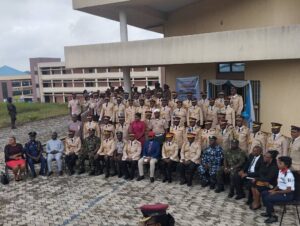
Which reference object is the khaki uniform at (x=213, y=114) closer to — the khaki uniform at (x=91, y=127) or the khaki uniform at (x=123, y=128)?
the khaki uniform at (x=123, y=128)

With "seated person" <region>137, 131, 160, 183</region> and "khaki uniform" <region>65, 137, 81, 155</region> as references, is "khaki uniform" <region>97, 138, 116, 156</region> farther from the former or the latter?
"seated person" <region>137, 131, 160, 183</region>

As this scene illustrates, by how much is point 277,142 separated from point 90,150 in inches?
195

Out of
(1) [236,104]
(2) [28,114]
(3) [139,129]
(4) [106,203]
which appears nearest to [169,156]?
(3) [139,129]

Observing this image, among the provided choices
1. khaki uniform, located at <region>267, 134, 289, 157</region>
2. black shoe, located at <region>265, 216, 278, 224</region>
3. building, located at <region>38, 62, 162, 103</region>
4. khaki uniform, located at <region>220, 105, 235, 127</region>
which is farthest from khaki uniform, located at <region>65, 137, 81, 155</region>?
building, located at <region>38, 62, 162, 103</region>

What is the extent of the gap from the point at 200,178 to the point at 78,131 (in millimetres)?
4119

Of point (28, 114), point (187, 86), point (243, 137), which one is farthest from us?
point (28, 114)

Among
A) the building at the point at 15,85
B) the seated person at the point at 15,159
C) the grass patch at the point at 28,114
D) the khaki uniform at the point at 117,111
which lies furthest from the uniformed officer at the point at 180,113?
the building at the point at 15,85

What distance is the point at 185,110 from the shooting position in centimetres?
984

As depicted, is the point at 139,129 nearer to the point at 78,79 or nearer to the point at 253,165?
the point at 253,165

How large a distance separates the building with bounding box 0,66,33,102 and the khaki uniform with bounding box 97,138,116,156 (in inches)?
3065

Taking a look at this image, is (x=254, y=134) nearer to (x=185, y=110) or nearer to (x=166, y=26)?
(x=185, y=110)

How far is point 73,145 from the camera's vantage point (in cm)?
962

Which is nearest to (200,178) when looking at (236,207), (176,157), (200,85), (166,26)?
(176,157)

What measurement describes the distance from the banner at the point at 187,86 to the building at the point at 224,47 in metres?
0.29
